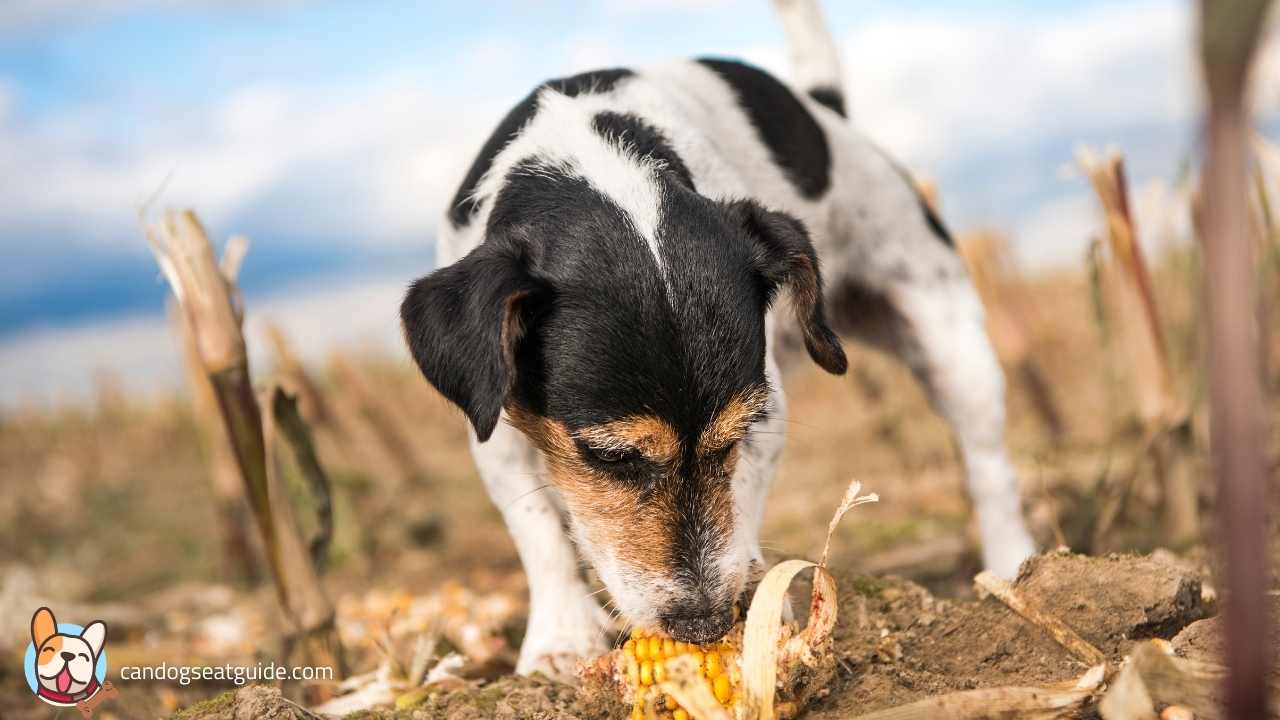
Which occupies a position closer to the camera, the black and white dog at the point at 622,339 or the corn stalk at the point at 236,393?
the black and white dog at the point at 622,339

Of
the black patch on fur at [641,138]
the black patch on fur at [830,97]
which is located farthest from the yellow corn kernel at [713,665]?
the black patch on fur at [830,97]

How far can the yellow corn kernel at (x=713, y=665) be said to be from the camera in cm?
252

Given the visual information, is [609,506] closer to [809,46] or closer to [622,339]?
[622,339]

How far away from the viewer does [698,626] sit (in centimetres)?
256

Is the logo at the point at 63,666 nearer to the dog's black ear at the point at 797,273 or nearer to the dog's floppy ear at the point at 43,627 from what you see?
the dog's floppy ear at the point at 43,627

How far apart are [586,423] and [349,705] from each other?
1.18 metres

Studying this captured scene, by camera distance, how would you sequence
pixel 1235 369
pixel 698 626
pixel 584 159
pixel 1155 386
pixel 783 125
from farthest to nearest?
pixel 1155 386, pixel 783 125, pixel 584 159, pixel 698 626, pixel 1235 369

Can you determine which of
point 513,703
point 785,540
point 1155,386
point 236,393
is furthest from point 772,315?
point 785,540

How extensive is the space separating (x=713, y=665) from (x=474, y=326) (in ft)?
3.29

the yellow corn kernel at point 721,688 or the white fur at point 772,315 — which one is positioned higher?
the white fur at point 772,315

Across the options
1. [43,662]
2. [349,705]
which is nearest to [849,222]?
[349,705]

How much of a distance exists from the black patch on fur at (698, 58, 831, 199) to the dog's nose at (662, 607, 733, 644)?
2.02 meters

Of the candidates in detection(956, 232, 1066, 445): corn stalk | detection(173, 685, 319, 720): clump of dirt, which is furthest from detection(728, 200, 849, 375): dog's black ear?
detection(956, 232, 1066, 445): corn stalk

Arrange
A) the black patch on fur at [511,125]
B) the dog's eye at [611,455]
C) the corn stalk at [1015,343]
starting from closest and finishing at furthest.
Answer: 1. the dog's eye at [611,455]
2. the black patch on fur at [511,125]
3. the corn stalk at [1015,343]
